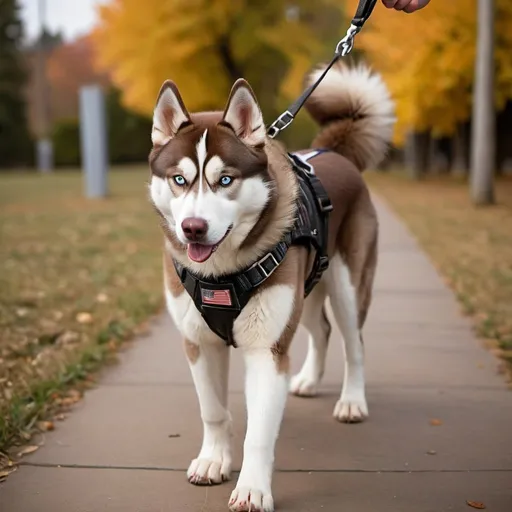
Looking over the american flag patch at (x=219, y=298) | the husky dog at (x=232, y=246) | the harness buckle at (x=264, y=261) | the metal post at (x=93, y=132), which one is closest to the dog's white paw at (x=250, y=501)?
the husky dog at (x=232, y=246)

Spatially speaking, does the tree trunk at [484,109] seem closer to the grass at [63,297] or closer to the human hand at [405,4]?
the grass at [63,297]

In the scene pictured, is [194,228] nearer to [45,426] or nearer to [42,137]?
[45,426]

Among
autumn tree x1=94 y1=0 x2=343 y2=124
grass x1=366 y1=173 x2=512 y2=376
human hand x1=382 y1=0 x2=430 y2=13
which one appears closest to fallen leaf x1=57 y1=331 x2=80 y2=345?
grass x1=366 y1=173 x2=512 y2=376

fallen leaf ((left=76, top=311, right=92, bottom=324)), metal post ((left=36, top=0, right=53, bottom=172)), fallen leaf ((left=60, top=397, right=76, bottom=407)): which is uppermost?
fallen leaf ((left=60, top=397, right=76, bottom=407))

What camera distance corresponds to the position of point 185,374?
5008 mm

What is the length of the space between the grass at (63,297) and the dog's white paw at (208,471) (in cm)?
97

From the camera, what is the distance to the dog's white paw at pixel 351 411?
415 cm

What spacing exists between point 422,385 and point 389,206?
11607 mm

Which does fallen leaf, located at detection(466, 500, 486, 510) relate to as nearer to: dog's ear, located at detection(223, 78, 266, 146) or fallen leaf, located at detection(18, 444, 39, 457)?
dog's ear, located at detection(223, 78, 266, 146)

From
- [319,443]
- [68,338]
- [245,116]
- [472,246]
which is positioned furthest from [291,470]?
[472,246]

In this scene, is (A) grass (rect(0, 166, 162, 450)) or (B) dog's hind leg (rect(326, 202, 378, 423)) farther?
(A) grass (rect(0, 166, 162, 450))

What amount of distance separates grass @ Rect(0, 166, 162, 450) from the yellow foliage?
Result: 23.7 feet

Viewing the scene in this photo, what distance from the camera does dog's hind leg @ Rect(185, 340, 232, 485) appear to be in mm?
3387

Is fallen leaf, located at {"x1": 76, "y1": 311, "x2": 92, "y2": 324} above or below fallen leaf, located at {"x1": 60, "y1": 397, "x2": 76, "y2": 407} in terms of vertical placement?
below
